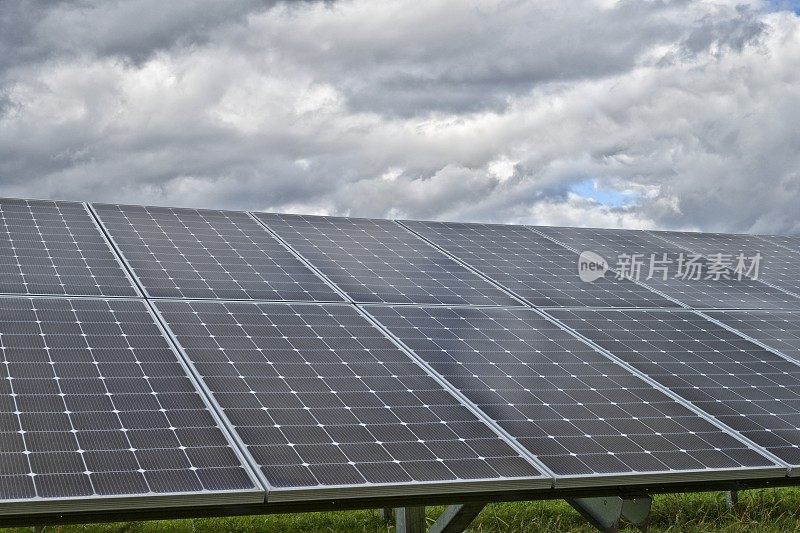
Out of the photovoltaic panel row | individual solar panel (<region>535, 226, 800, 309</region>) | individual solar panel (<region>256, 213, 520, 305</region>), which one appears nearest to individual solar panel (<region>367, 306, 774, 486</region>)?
individual solar panel (<region>256, 213, 520, 305</region>)

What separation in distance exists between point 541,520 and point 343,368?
10.3m

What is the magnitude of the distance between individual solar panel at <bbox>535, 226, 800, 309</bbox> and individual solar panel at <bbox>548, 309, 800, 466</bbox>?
5.44 feet

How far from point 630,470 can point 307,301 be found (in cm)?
571

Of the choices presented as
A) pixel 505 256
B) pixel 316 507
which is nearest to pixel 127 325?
pixel 316 507

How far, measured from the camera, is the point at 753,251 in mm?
23625

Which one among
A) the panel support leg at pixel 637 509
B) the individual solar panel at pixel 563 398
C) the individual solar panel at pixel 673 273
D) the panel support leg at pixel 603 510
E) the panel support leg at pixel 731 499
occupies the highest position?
the individual solar panel at pixel 673 273

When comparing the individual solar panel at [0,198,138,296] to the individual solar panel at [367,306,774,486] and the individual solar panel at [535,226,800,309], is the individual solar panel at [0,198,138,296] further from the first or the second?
the individual solar panel at [535,226,800,309]

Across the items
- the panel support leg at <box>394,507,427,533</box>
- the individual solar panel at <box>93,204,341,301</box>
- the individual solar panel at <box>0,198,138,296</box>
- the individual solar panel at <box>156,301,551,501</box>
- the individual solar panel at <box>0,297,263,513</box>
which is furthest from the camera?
the individual solar panel at <box>93,204,341,301</box>

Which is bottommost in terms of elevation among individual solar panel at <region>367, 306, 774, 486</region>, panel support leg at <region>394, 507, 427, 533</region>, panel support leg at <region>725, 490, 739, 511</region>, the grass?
the grass

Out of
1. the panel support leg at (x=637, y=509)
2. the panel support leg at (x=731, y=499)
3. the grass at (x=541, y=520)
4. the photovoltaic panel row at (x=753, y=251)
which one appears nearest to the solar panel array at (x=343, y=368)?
the panel support leg at (x=637, y=509)

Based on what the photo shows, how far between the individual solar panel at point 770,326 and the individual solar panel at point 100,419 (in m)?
9.81

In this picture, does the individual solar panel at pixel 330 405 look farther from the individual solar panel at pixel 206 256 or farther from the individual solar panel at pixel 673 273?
the individual solar panel at pixel 673 273

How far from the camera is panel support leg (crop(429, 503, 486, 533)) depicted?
458 inches

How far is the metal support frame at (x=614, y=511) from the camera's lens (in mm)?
11312
